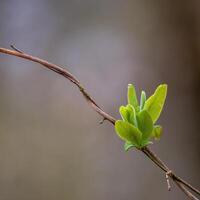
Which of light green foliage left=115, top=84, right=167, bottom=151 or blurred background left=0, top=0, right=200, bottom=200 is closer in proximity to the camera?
light green foliage left=115, top=84, right=167, bottom=151

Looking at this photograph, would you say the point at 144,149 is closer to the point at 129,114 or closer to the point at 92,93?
the point at 129,114

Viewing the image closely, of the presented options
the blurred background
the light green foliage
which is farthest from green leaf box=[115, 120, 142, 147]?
the blurred background

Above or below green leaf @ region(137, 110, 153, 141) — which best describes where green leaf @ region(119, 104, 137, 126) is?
above

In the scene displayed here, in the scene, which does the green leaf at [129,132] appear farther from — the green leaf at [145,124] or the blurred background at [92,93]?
the blurred background at [92,93]

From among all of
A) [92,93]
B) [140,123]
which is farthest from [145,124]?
[92,93]

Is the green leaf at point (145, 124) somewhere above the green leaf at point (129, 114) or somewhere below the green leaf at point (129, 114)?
below

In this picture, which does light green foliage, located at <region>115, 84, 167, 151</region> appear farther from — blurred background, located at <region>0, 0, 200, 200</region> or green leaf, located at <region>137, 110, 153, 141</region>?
blurred background, located at <region>0, 0, 200, 200</region>

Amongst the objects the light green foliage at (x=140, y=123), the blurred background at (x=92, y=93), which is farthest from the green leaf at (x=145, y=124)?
the blurred background at (x=92, y=93)
